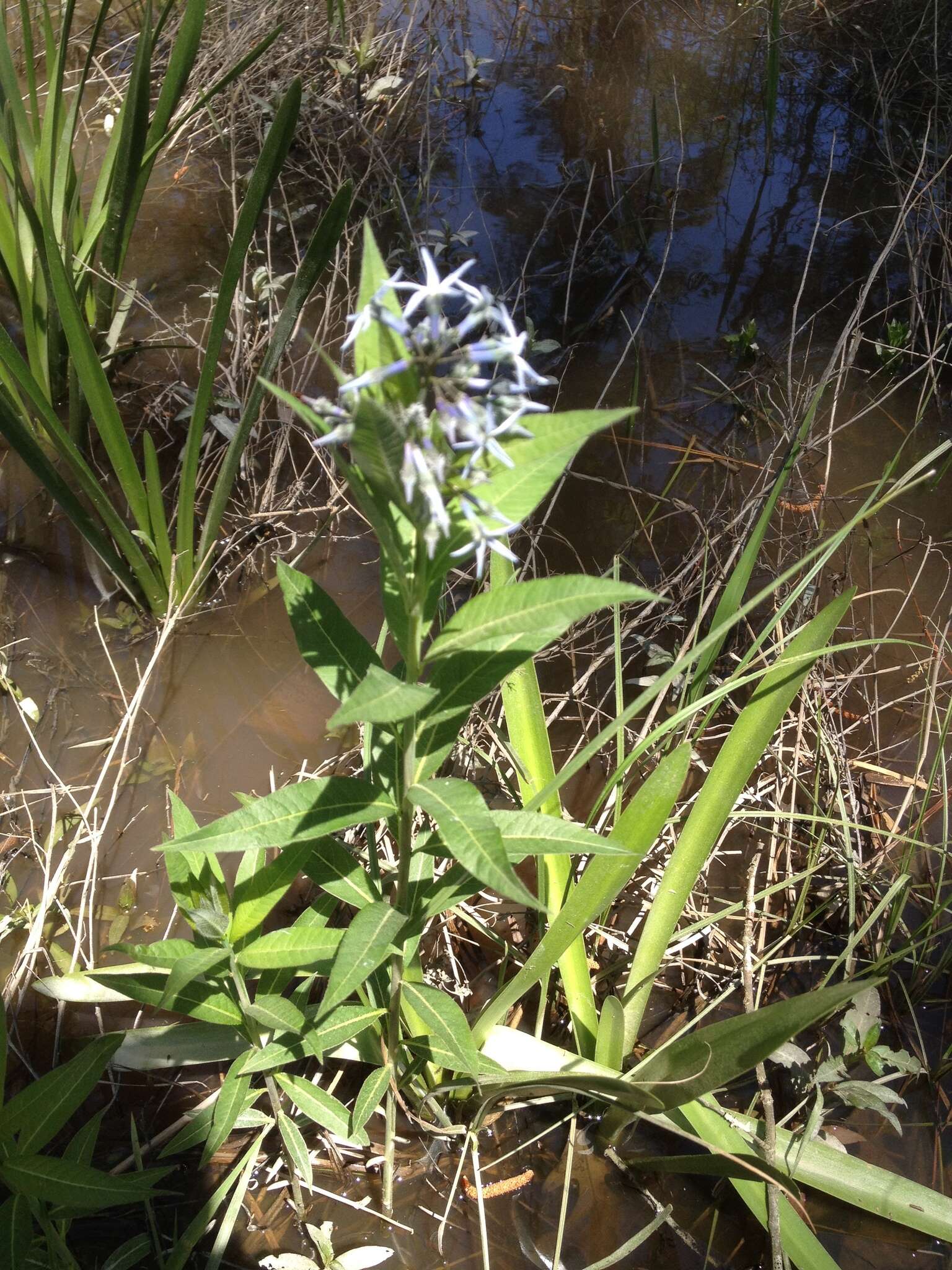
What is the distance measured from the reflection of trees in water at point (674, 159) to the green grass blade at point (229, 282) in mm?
1492

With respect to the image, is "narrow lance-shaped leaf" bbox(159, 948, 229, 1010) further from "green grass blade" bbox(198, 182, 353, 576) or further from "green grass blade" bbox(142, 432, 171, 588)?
"green grass blade" bbox(142, 432, 171, 588)

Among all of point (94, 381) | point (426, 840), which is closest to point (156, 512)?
point (94, 381)

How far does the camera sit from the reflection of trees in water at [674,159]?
328cm

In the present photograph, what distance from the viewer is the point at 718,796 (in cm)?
154

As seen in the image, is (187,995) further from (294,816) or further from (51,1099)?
(294,816)

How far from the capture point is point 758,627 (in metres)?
2.35

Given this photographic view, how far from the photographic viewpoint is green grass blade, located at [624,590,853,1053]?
1500mm

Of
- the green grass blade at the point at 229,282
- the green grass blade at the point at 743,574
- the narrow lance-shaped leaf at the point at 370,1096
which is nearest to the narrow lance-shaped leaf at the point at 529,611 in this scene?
the green grass blade at the point at 743,574

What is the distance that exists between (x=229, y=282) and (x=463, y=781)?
136cm

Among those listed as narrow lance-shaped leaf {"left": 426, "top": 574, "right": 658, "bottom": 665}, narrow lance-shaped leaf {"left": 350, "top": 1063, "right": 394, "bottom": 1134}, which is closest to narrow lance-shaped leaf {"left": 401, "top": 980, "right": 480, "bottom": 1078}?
narrow lance-shaped leaf {"left": 350, "top": 1063, "right": 394, "bottom": 1134}

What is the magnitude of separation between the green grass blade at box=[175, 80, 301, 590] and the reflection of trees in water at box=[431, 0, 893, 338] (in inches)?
58.7

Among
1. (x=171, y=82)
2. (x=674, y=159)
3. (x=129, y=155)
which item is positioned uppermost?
(x=171, y=82)

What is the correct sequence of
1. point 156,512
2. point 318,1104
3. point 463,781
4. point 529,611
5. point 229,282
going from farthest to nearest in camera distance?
point 156,512 → point 229,282 → point 318,1104 → point 463,781 → point 529,611

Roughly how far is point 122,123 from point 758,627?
6.90 feet
